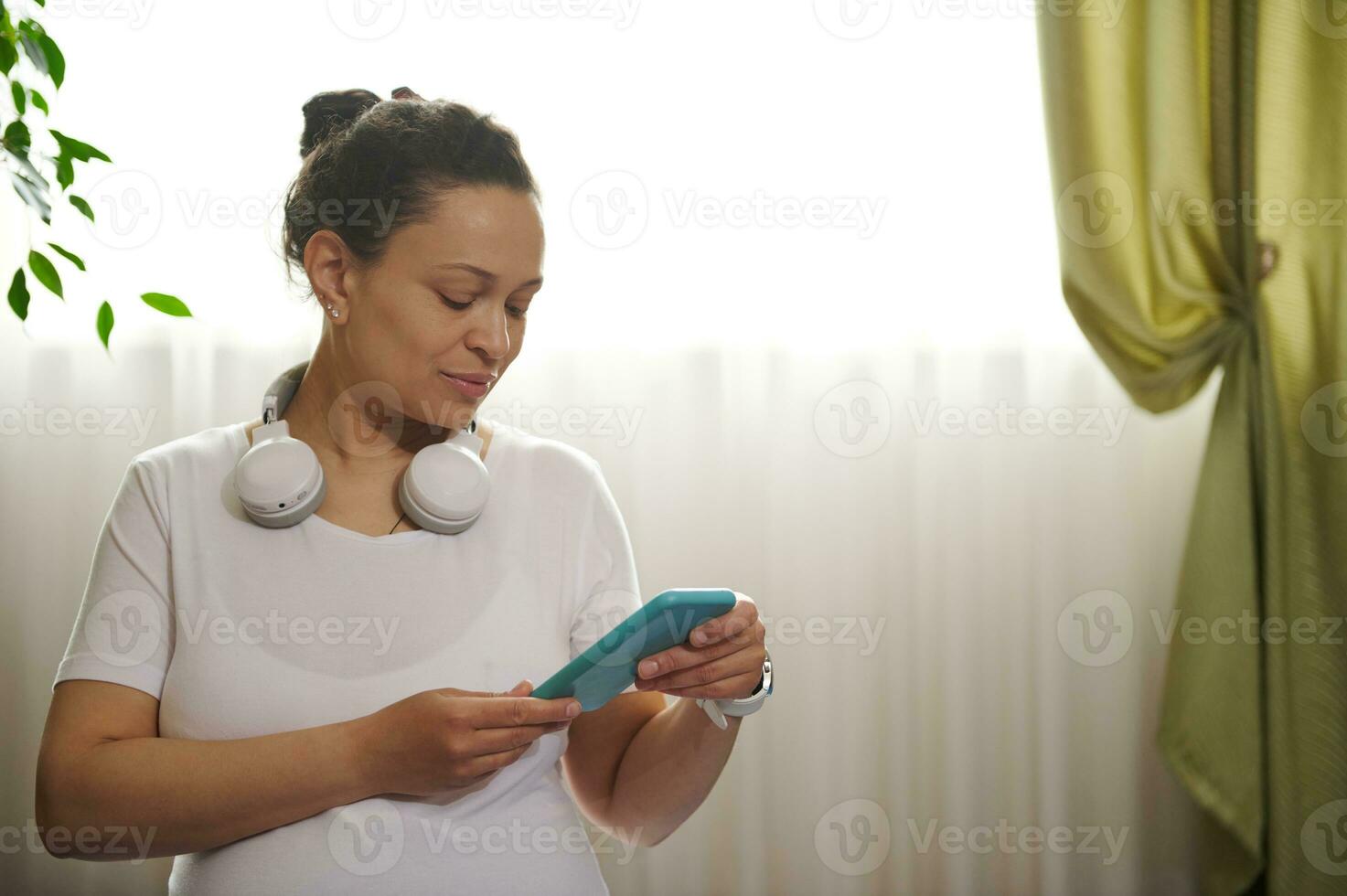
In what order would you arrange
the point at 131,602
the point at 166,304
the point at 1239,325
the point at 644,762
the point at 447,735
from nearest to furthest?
the point at 447,735 < the point at 131,602 < the point at 644,762 < the point at 166,304 < the point at 1239,325

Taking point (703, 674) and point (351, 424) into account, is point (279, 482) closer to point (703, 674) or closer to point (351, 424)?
point (351, 424)

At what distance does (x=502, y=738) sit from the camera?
0.86 metres

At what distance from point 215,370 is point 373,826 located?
114cm

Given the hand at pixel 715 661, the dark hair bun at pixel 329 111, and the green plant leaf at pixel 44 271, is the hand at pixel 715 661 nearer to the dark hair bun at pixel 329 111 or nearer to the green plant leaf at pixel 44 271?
the dark hair bun at pixel 329 111

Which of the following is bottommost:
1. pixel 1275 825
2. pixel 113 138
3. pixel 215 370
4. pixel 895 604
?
pixel 1275 825

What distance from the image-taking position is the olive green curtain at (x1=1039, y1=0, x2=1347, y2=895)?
1.60 m

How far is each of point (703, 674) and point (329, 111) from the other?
72 cm

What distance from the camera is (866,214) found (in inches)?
71.4

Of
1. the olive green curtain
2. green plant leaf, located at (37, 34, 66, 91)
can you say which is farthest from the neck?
the olive green curtain

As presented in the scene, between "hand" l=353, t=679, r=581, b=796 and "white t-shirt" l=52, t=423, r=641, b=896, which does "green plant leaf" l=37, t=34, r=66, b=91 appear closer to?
"white t-shirt" l=52, t=423, r=641, b=896

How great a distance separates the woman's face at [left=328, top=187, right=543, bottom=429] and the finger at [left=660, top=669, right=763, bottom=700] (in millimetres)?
358

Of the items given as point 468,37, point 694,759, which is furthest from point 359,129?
point 468,37

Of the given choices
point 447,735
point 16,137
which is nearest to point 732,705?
point 447,735

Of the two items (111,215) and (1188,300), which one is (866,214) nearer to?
(1188,300)
